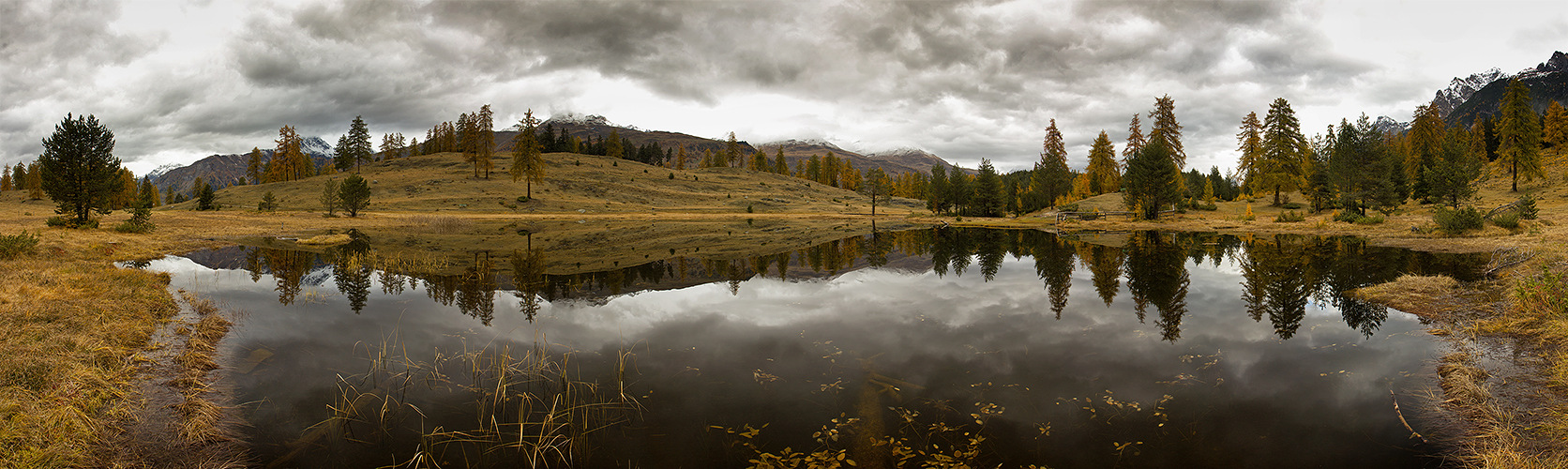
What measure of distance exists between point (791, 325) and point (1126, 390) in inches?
300

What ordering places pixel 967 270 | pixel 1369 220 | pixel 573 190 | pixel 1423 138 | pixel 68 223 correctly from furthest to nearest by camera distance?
pixel 573 190, pixel 1423 138, pixel 1369 220, pixel 68 223, pixel 967 270

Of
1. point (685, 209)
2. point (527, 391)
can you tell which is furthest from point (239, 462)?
point (685, 209)

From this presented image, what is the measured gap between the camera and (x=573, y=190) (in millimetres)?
98062

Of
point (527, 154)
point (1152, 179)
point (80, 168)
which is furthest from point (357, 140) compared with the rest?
point (1152, 179)

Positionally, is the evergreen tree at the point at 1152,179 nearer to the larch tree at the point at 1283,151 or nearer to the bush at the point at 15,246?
the larch tree at the point at 1283,151

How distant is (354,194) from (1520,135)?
121869mm

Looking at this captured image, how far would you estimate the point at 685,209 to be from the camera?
91.0 m

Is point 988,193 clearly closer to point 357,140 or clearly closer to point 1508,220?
point 1508,220

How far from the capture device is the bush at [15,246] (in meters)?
19.8

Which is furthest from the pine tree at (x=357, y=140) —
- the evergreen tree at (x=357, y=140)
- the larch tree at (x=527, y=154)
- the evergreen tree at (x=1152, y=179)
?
the evergreen tree at (x=1152, y=179)

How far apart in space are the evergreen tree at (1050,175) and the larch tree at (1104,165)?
435 centimetres

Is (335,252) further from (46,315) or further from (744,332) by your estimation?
(744,332)

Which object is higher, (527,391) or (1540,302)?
(1540,302)

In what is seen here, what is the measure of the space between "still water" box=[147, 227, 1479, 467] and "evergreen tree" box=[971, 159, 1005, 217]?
2320 inches
